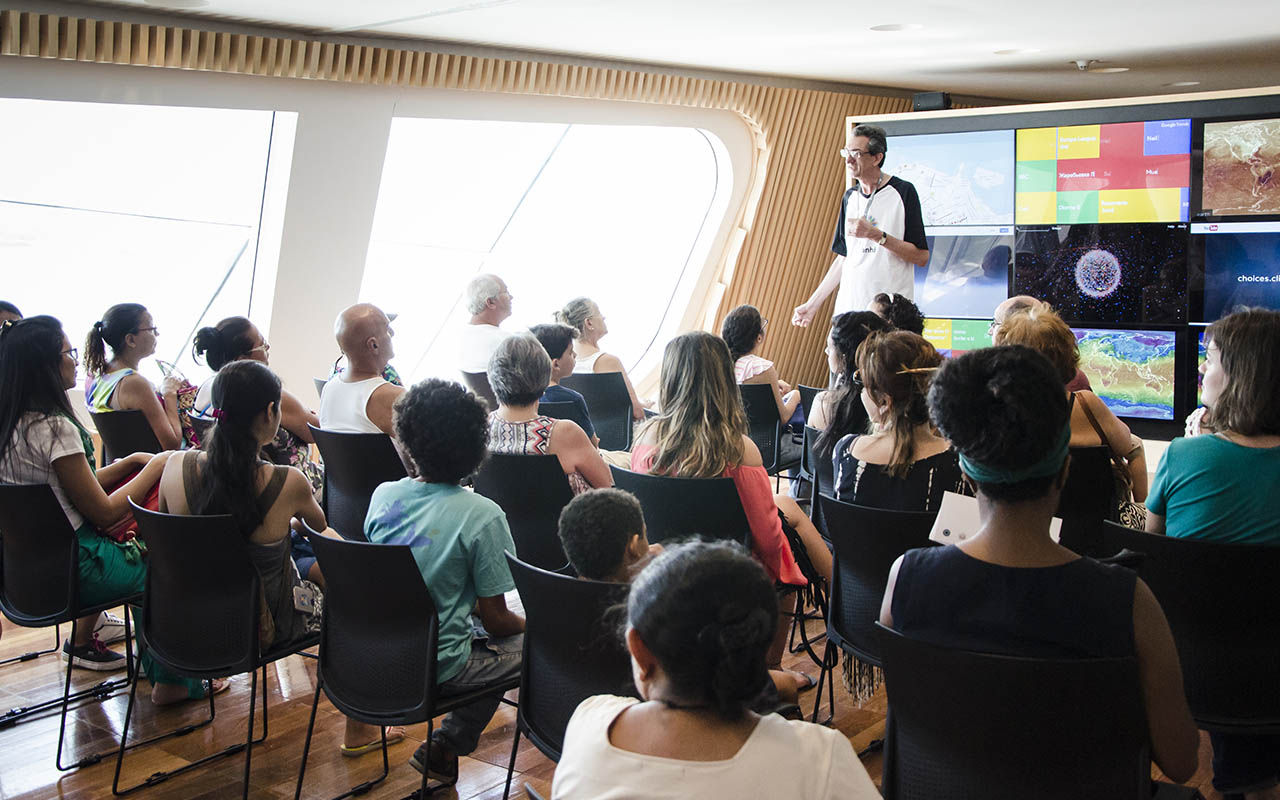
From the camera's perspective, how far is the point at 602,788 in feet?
5.20

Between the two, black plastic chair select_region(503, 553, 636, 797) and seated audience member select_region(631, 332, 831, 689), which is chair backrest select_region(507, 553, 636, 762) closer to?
black plastic chair select_region(503, 553, 636, 797)

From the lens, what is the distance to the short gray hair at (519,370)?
3.82 metres

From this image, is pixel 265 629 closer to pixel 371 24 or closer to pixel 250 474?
pixel 250 474

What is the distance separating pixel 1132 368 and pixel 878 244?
2209 mm

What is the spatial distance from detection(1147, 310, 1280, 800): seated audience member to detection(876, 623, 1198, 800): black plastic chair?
1.16 m

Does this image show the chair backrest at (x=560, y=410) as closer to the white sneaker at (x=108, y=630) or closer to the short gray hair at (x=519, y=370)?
the short gray hair at (x=519, y=370)

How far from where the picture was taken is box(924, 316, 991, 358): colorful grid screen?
8258mm

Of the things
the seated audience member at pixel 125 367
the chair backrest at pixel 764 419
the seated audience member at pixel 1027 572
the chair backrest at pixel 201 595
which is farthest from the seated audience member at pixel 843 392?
the seated audience member at pixel 125 367

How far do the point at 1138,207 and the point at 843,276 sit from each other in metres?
2.22

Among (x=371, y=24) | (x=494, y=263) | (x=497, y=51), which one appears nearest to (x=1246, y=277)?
(x=497, y=51)

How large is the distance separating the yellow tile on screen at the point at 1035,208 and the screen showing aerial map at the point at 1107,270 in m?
0.05

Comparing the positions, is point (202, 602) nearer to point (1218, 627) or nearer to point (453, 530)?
point (453, 530)

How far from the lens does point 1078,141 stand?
781 cm

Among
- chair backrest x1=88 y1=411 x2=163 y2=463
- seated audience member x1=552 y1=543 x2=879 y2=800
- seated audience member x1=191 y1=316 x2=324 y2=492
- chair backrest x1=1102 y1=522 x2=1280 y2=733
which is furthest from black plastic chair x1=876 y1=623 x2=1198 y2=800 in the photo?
chair backrest x1=88 y1=411 x2=163 y2=463
